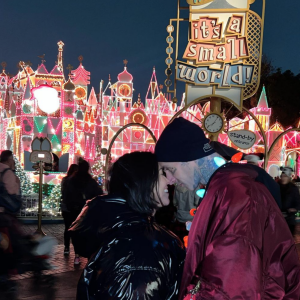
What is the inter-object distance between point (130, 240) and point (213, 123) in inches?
438

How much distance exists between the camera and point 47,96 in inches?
644

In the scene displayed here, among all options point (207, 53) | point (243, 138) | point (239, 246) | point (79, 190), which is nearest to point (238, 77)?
point (207, 53)

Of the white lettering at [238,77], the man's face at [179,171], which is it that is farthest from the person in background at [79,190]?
the white lettering at [238,77]

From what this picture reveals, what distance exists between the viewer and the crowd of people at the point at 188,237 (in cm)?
142

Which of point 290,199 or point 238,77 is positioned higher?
point 238,77

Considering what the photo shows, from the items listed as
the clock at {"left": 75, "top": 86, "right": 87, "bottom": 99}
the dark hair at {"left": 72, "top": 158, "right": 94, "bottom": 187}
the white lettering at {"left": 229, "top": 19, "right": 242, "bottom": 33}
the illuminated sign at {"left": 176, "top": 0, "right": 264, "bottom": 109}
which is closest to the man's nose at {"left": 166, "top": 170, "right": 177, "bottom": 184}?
the dark hair at {"left": 72, "top": 158, "right": 94, "bottom": 187}

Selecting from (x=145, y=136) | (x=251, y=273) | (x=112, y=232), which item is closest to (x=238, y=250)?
(x=251, y=273)

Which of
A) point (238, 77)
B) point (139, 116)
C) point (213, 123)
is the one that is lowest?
point (213, 123)

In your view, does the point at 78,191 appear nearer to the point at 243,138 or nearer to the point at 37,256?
the point at 37,256

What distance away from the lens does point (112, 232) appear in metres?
1.75

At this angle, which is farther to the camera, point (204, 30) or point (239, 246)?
point (204, 30)

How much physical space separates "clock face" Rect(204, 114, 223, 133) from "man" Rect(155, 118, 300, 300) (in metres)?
10.9

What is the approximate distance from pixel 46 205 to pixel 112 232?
1277cm

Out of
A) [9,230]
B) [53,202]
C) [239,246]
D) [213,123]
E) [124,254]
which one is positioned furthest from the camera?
[53,202]
